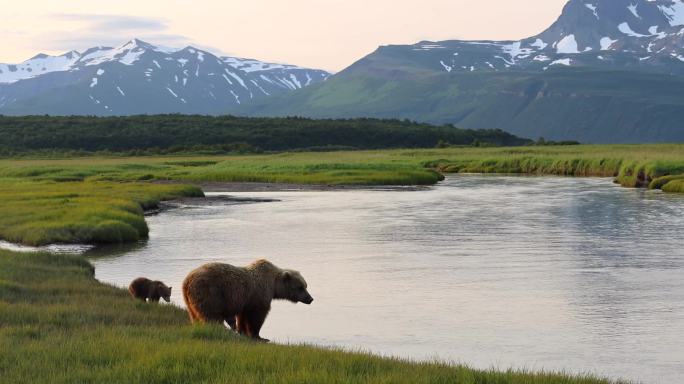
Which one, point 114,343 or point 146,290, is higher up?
point 114,343

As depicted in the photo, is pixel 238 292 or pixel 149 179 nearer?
pixel 238 292

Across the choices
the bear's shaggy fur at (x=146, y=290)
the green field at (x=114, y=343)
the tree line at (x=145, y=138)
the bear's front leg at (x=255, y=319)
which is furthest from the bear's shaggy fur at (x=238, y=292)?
the tree line at (x=145, y=138)

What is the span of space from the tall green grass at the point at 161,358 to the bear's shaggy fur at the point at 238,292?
26.8 inches

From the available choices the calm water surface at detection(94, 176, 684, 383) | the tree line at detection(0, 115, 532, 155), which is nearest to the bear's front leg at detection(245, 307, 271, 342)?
the calm water surface at detection(94, 176, 684, 383)

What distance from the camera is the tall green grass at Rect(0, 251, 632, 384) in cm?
1201

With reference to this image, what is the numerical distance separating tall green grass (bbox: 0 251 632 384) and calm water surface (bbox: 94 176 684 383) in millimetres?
4160

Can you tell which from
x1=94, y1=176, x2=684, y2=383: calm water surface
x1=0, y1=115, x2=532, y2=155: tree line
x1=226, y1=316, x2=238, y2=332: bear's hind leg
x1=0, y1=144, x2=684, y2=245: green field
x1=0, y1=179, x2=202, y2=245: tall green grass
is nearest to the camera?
x1=226, y1=316, x2=238, y2=332: bear's hind leg

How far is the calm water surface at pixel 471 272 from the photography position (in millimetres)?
19312

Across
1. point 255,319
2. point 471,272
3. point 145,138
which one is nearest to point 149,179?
point 471,272

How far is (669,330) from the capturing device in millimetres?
20609

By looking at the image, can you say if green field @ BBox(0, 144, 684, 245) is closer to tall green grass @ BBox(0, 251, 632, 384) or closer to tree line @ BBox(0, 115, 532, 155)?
tall green grass @ BBox(0, 251, 632, 384)

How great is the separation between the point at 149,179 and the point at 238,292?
69730 mm

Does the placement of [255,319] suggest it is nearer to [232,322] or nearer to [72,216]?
[232,322]

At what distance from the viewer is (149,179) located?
84.4 metres
